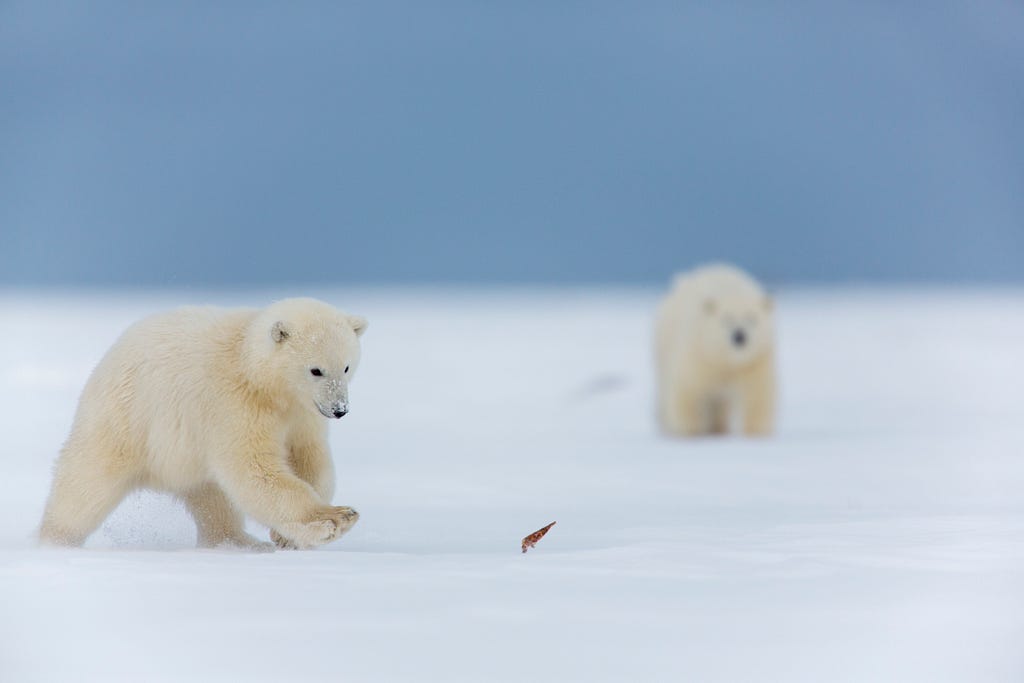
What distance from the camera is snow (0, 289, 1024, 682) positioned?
3.05 meters

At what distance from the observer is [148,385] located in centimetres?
447

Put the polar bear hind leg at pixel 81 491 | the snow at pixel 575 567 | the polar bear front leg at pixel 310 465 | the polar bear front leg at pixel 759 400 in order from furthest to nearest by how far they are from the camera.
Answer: the polar bear front leg at pixel 759 400
the polar bear front leg at pixel 310 465
the polar bear hind leg at pixel 81 491
the snow at pixel 575 567

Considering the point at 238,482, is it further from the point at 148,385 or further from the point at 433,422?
the point at 433,422

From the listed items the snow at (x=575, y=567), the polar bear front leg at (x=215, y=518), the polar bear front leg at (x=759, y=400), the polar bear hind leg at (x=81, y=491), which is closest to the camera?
the snow at (x=575, y=567)

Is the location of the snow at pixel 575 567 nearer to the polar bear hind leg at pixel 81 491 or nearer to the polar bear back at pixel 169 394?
the polar bear hind leg at pixel 81 491

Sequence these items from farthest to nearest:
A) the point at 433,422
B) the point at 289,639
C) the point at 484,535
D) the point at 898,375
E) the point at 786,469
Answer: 1. the point at 898,375
2. the point at 433,422
3. the point at 786,469
4. the point at 484,535
5. the point at 289,639

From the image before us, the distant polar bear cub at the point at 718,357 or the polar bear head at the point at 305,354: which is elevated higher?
the distant polar bear cub at the point at 718,357

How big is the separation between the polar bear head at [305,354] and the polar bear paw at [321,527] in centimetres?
31

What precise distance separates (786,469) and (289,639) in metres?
4.29

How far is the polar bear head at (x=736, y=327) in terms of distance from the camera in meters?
9.26

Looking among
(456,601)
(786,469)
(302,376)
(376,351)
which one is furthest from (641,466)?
(376,351)

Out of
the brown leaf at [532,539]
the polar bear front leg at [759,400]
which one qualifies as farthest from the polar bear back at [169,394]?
the polar bear front leg at [759,400]

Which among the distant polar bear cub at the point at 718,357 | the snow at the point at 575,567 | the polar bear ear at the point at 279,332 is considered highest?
the distant polar bear cub at the point at 718,357

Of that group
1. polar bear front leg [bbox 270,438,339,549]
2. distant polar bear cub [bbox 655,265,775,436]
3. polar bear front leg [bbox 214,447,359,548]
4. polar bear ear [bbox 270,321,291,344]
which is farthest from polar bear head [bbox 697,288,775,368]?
polar bear front leg [bbox 214,447,359,548]
